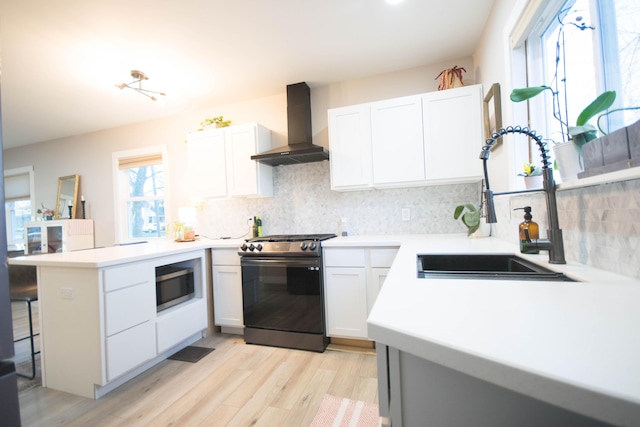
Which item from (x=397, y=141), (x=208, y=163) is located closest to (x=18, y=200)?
(x=208, y=163)

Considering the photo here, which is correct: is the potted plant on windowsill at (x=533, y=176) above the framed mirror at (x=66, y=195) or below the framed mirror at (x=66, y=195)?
below

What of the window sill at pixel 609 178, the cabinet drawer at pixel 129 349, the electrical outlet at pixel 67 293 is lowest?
the cabinet drawer at pixel 129 349

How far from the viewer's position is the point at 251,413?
1.63m

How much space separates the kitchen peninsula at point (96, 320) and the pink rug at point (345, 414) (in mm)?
1378

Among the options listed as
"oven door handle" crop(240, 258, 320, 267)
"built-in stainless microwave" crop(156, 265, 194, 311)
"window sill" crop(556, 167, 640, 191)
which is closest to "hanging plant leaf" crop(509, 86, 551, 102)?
"window sill" crop(556, 167, 640, 191)

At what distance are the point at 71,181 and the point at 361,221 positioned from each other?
4.58 meters

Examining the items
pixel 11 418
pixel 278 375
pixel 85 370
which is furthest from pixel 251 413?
pixel 11 418

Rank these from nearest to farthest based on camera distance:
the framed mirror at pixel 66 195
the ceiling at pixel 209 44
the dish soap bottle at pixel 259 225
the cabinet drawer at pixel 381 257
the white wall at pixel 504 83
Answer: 1. the white wall at pixel 504 83
2. the ceiling at pixel 209 44
3. the cabinet drawer at pixel 381 257
4. the dish soap bottle at pixel 259 225
5. the framed mirror at pixel 66 195

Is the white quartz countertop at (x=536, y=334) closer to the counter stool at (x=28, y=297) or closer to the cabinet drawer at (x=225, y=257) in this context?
the cabinet drawer at (x=225, y=257)

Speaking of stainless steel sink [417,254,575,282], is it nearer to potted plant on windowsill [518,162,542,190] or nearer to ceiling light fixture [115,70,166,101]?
potted plant on windowsill [518,162,542,190]

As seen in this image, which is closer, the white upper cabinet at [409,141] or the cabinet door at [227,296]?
the white upper cabinet at [409,141]

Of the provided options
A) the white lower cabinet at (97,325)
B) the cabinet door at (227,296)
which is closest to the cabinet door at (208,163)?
the cabinet door at (227,296)

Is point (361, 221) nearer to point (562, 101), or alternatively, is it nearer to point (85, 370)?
point (562, 101)

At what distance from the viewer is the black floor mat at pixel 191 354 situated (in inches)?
91.8
